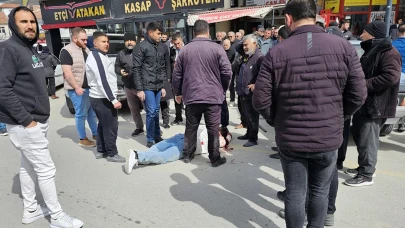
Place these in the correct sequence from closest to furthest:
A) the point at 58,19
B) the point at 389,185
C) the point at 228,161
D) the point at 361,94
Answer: the point at 361,94 < the point at 389,185 < the point at 228,161 < the point at 58,19

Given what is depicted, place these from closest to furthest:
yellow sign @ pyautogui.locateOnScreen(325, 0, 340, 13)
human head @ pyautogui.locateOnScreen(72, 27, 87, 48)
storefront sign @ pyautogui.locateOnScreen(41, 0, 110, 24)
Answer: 1. human head @ pyautogui.locateOnScreen(72, 27, 87, 48)
2. storefront sign @ pyautogui.locateOnScreen(41, 0, 110, 24)
3. yellow sign @ pyautogui.locateOnScreen(325, 0, 340, 13)

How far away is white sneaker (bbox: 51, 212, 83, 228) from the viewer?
2.84 metres

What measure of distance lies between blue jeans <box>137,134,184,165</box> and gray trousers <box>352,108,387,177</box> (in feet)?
7.51

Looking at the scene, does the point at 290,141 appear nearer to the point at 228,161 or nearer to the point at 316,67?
the point at 316,67

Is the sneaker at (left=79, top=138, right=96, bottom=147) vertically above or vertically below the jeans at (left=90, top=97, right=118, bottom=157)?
below

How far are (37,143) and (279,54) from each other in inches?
84.2

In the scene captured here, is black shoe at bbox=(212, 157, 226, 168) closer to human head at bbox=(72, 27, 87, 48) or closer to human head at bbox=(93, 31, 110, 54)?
human head at bbox=(93, 31, 110, 54)

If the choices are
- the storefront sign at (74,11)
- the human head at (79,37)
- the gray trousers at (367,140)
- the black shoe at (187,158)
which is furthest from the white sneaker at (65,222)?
the storefront sign at (74,11)

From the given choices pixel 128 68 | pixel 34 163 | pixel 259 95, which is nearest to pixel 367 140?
pixel 259 95

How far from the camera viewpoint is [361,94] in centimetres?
211

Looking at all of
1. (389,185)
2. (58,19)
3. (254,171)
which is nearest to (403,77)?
(389,185)

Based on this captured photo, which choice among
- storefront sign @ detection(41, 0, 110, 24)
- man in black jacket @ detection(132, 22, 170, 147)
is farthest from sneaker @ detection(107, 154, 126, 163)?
storefront sign @ detection(41, 0, 110, 24)

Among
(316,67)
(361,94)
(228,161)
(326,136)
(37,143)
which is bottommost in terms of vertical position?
(228,161)

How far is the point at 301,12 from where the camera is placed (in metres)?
2.00
